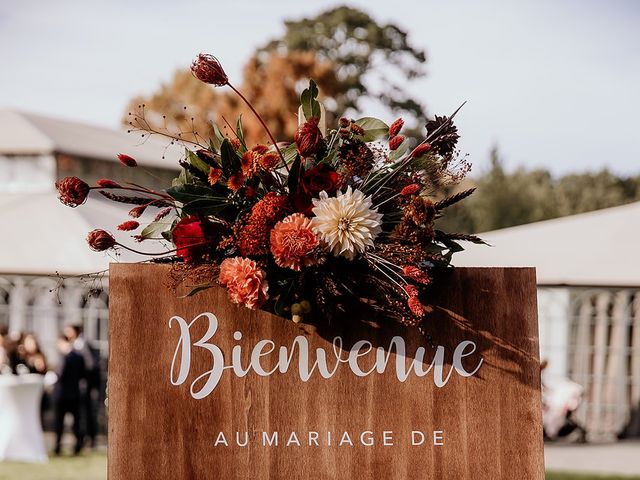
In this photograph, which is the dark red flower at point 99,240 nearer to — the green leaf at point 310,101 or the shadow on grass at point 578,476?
the green leaf at point 310,101

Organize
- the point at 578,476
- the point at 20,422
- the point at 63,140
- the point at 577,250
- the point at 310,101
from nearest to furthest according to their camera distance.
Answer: the point at 310,101 < the point at 578,476 < the point at 577,250 < the point at 20,422 < the point at 63,140

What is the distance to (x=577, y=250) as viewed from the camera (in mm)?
10172

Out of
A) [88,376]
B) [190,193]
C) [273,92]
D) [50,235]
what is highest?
[273,92]

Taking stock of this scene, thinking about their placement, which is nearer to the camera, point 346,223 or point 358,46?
point 346,223

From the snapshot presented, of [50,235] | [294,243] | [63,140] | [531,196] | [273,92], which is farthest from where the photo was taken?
[531,196]

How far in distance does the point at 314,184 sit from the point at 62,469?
8493 millimetres

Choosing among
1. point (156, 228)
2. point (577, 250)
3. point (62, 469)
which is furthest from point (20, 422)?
point (156, 228)

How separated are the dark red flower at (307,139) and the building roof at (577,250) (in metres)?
6.36

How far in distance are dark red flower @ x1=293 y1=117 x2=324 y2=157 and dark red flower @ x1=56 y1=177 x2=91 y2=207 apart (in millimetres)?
581

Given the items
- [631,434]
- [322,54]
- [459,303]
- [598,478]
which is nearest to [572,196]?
[322,54]

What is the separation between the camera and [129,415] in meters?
2.44

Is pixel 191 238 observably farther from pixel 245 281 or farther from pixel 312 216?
pixel 312 216

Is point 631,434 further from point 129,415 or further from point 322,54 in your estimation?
point 322,54

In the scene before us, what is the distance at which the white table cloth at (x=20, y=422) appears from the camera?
1052 cm
